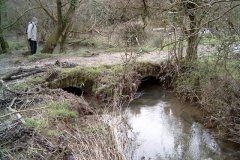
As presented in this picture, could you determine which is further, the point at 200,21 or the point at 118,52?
the point at 118,52

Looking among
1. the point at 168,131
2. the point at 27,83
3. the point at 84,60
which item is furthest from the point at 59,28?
the point at 168,131

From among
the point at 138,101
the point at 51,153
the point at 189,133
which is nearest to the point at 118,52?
the point at 138,101

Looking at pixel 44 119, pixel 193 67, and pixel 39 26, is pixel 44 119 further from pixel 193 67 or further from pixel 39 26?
pixel 39 26

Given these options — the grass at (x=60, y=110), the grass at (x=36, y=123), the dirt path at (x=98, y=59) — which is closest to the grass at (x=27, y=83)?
the grass at (x=60, y=110)

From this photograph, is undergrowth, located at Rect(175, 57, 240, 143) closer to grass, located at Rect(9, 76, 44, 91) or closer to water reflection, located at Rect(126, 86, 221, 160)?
water reflection, located at Rect(126, 86, 221, 160)

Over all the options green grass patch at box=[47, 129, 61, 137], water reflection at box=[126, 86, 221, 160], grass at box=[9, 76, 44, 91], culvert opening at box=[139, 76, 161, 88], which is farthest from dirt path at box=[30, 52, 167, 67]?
green grass patch at box=[47, 129, 61, 137]

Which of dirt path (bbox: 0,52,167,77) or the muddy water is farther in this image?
dirt path (bbox: 0,52,167,77)

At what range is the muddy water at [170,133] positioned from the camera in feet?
29.0

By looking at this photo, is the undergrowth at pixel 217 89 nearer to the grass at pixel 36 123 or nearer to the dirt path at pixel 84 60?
the dirt path at pixel 84 60

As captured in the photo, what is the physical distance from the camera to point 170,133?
10.0 m

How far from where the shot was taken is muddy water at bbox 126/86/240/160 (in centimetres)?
883

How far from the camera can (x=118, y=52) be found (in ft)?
52.7

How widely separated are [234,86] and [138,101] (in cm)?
372

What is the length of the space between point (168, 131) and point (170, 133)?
0.51 feet
